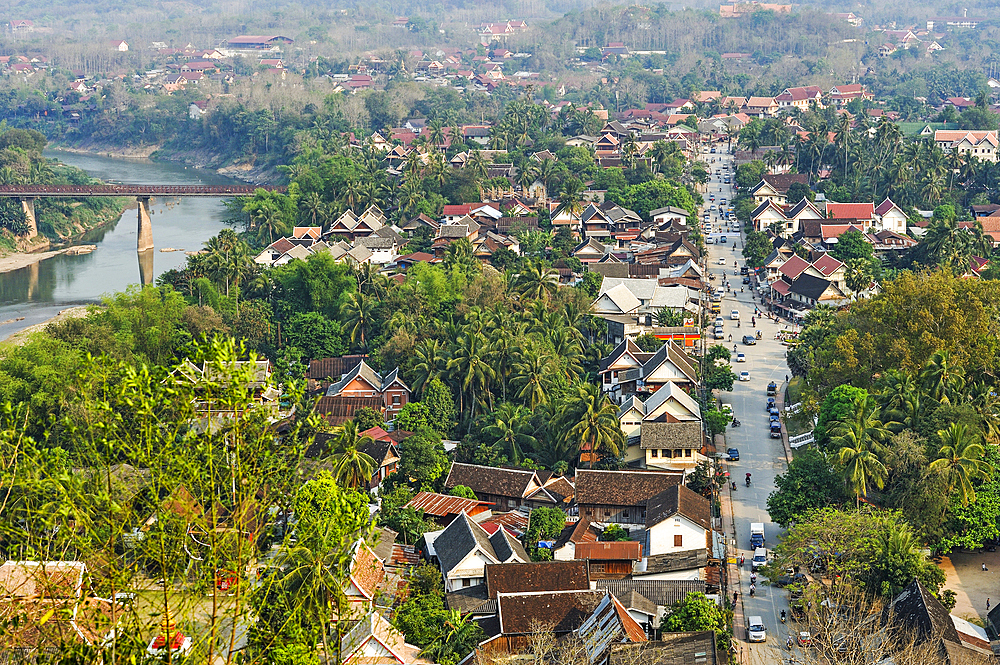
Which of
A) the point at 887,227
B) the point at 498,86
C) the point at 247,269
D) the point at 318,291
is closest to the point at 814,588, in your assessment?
the point at 318,291

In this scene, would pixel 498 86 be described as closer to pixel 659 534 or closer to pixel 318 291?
pixel 318 291

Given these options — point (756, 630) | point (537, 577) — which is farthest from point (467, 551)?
point (756, 630)

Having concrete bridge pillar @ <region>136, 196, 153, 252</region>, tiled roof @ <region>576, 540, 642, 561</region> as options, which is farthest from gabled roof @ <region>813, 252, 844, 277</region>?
concrete bridge pillar @ <region>136, 196, 153, 252</region>

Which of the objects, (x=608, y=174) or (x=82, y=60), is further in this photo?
(x=82, y=60)

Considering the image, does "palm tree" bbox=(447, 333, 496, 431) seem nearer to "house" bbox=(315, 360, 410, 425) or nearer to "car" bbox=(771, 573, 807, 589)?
"house" bbox=(315, 360, 410, 425)

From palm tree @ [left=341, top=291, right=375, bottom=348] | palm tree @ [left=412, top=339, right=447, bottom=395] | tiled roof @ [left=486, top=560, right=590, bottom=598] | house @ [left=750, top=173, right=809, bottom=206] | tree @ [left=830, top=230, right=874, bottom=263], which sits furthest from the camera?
house @ [left=750, top=173, right=809, bottom=206]
